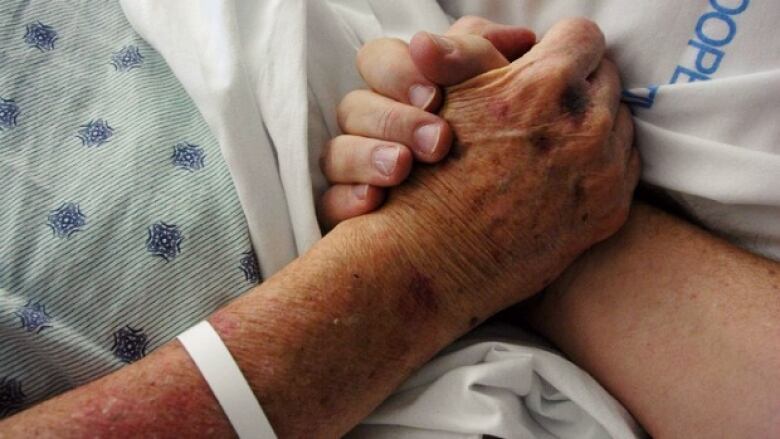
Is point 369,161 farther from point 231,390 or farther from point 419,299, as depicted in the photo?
point 231,390

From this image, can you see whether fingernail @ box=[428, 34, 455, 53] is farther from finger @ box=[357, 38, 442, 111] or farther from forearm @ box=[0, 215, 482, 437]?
forearm @ box=[0, 215, 482, 437]

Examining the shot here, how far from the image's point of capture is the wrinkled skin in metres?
0.68

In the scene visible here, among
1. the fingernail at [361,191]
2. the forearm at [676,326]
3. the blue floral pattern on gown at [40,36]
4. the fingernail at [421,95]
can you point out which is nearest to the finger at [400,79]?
the fingernail at [421,95]

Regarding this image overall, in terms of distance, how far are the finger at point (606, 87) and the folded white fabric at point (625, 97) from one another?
3 centimetres

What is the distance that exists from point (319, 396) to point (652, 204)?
493 millimetres

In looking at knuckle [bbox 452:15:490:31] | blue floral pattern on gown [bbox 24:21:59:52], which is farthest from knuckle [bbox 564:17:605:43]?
blue floral pattern on gown [bbox 24:21:59:52]

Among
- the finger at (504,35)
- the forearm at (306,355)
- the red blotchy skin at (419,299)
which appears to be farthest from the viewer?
the finger at (504,35)

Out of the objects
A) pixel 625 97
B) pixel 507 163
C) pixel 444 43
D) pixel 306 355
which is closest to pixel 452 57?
pixel 444 43

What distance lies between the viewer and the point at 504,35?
784 mm

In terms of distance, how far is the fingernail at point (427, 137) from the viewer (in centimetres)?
68

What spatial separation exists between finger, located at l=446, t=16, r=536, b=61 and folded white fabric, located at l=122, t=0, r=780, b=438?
0.08 meters

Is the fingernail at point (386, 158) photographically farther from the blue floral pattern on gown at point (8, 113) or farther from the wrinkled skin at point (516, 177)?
the blue floral pattern on gown at point (8, 113)

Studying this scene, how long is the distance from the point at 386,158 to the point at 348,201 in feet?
0.24

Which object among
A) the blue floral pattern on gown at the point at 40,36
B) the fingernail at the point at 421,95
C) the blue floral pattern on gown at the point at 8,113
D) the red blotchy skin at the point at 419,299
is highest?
the blue floral pattern on gown at the point at 40,36
